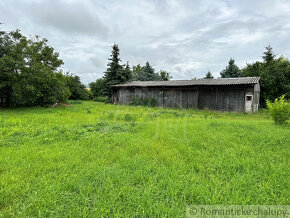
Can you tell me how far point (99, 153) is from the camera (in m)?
3.26

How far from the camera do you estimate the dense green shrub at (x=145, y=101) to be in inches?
651

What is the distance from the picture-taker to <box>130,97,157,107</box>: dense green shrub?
16.5 meters

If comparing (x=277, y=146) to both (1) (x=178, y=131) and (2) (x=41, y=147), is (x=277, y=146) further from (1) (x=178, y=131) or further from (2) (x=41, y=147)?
(2) (x=41, y=147)

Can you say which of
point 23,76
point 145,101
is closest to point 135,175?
point 23,76

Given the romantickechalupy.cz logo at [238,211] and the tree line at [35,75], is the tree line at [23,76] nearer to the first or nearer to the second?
the tree line at [35,75]

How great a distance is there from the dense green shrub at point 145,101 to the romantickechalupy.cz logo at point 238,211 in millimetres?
14806

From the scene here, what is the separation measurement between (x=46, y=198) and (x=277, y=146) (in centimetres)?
503

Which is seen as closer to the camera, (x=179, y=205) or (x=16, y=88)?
(x=179, y=205)

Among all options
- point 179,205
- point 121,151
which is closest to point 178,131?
point 121,151

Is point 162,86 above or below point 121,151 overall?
above

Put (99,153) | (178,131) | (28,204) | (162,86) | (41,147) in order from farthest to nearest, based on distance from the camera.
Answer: (162,86) < (178,131) < (41,147) < (99,153) < (28,204)

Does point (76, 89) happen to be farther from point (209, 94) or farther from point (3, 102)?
point (209, 94)

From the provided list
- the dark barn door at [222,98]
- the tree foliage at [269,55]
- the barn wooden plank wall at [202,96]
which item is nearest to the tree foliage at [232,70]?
the tree foliage at [269,55]

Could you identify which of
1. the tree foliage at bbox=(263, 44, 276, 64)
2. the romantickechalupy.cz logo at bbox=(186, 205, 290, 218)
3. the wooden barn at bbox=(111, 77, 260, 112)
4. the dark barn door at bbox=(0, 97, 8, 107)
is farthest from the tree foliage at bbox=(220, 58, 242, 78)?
the dark barn door at bbox=(0, 97, 8, 107)
